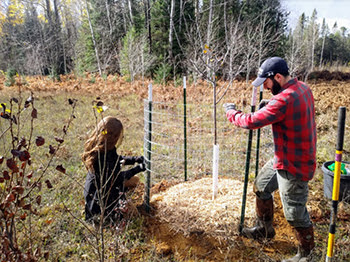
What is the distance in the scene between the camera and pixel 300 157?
2.31 meters

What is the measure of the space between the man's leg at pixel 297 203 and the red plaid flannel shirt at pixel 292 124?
0.08 m

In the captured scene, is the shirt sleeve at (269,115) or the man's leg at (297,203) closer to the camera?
the shirt sleeve at (269,115)

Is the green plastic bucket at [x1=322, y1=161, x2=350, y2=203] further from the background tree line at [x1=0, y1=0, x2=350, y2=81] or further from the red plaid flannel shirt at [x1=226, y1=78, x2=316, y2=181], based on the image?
the background tree line at [x1=0, y1=0, x2=350, y2=81]

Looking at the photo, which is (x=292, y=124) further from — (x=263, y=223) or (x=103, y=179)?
(x=103, y=179)

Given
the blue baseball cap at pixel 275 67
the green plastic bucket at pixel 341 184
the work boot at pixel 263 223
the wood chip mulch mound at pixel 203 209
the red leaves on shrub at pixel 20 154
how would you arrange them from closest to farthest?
the red leaves on shrub at pixel 20 154 < the blue baseball cap at pixel 275 67 < the work boot at pixel 263 223 < the wood chip mulch mound at pixel 203 209 < the green plastic bucket at pixel 341 184

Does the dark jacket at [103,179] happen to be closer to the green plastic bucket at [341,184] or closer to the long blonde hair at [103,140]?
the long blonde hair at [103,140]

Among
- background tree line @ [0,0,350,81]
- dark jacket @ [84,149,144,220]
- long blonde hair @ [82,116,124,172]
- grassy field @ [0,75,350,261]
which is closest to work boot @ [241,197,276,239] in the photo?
grassy field @ [0,75,350,261]

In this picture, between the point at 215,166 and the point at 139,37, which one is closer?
the point at 215,166

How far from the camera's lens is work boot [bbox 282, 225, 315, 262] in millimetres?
2469

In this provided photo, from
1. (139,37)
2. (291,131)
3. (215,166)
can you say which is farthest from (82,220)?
(139,37)

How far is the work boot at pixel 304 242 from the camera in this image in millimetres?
2469

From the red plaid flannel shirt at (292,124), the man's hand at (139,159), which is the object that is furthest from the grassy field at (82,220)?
the red plaid flannel shirt at (292,124)

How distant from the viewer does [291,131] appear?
228cm

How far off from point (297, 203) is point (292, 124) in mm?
752
